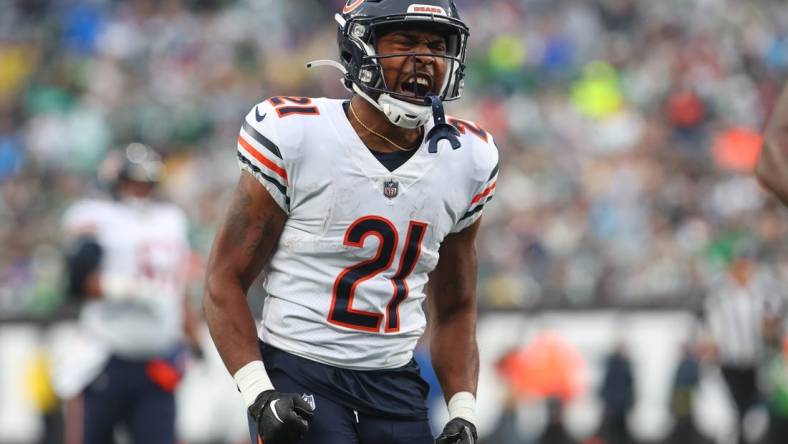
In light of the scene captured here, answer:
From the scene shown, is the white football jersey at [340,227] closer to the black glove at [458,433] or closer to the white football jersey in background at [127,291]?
the black glove at [458,433]

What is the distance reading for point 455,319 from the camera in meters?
4.29

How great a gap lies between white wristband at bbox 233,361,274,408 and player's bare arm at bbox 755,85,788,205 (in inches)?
54.3

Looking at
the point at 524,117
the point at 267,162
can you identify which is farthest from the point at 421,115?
the point at 524,117

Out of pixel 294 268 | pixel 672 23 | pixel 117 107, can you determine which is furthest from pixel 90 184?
pixel 294 268

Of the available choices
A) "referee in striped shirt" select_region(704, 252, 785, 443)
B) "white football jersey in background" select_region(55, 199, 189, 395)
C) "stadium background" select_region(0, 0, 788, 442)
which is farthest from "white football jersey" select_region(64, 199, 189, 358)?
"referee in striped shirt" select_region(704, 252, 785, 443)

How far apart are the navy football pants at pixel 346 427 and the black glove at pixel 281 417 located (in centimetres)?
7

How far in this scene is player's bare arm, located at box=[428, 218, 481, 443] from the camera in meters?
4.23

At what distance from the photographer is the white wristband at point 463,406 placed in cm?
417

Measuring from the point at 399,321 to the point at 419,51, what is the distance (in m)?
0.74

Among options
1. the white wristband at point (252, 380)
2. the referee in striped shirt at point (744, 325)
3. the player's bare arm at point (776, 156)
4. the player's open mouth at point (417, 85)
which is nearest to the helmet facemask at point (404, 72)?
the player's open mouth at point (417, 85)

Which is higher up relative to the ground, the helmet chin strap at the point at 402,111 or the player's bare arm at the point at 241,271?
the helmet chin strap at the point at 402,111

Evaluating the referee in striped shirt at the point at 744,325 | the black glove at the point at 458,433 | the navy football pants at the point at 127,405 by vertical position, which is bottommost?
the referee in striped shirt at the point at 744,325

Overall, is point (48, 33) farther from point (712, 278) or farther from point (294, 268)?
point (294, 268)

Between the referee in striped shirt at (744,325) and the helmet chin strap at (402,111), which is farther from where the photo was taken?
the referee in striped shirt at (744,325)
